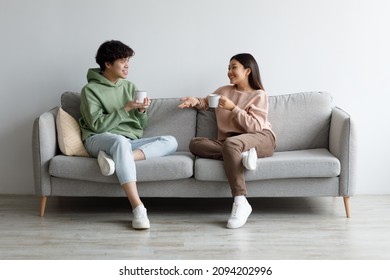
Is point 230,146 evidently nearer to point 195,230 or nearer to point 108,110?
point 195,230

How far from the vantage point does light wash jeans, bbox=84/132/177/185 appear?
3.70m

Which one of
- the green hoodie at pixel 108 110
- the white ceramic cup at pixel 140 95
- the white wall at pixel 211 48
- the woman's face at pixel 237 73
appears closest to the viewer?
the white ceramic cup at pixel 140 95

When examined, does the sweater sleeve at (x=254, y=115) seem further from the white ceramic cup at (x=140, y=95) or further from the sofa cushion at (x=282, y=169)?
the white ceramic cup at (x=140, y=95)

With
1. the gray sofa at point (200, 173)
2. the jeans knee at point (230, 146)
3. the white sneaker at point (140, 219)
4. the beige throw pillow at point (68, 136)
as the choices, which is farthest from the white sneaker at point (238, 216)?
the beige throw pillow at point (68, 136)

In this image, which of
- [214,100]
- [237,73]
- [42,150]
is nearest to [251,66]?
[237,73]

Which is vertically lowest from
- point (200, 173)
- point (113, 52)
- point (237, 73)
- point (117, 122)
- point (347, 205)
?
point (347, 205)

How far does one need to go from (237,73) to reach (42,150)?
1.31 metres

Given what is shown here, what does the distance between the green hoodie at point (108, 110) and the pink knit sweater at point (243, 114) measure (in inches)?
20.5

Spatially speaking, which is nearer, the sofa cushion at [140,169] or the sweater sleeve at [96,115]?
the sofa cushion at [140,169]

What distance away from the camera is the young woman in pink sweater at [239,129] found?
146 inches

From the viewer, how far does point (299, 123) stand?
4.22 meters

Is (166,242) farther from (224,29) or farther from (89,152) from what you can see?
(224,29)

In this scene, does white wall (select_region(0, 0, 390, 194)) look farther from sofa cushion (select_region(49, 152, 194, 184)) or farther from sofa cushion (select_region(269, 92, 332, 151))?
sofa cushion (select_region(49, 152, 194, 184))
